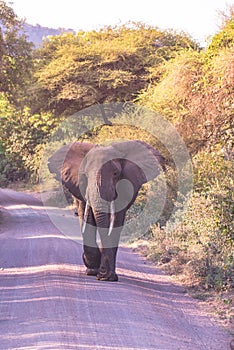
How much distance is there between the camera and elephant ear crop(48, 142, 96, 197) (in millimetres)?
11859

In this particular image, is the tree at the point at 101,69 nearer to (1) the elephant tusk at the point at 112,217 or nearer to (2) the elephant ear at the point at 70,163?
(2) the elephant ear at the point at 70,163

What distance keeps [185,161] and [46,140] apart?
53.3 feet

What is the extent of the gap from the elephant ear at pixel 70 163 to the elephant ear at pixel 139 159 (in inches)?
29.8

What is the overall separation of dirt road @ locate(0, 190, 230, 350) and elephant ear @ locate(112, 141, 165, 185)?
1787 millimetres

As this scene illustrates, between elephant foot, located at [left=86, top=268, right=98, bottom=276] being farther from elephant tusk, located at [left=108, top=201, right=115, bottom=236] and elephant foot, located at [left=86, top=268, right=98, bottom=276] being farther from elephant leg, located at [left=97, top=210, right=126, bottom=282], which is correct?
elephant tusk, located at [left=108, top=201, right=115, bottom=236]

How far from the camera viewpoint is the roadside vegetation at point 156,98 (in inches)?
451

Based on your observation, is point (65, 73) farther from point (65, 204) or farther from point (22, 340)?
point (22, 340)

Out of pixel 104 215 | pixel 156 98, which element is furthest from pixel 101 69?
pixel 104 215

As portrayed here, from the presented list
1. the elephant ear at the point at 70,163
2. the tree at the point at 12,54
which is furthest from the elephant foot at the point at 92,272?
the tree at the point at 12,54

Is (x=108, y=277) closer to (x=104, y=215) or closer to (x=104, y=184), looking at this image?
(x=104, y=215)

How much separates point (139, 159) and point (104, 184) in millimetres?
1510

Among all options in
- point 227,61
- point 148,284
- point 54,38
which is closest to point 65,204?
point 54,38

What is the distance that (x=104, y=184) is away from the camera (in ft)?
34.4

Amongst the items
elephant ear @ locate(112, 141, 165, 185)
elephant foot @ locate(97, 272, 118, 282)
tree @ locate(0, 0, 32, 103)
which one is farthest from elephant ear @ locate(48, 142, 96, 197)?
tree @ locate(0, 0, 32, 103)
